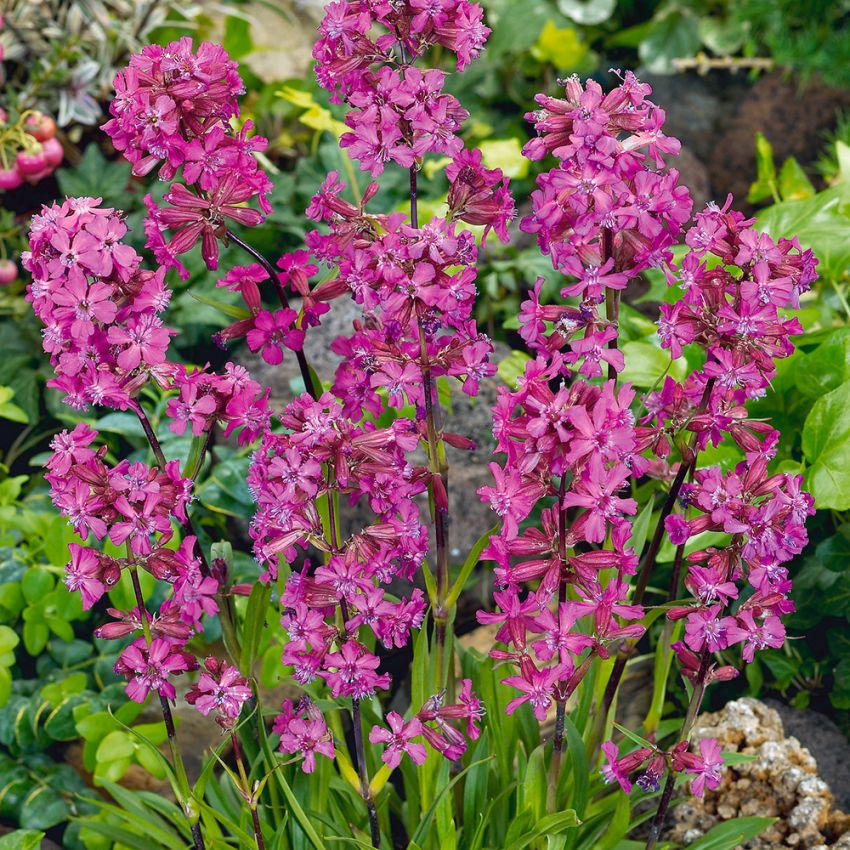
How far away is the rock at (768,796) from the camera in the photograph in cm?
187

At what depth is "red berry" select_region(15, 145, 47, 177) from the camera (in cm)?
312

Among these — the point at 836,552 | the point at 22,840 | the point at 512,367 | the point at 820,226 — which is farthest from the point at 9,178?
the point at 836,552

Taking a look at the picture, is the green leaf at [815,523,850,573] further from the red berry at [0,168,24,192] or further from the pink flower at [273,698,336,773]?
the red berry at [0,168,24,192]

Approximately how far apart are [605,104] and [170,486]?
0.70 meters

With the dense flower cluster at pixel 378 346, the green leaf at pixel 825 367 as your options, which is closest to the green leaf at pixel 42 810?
the dense flower cluster at pixel 378 346

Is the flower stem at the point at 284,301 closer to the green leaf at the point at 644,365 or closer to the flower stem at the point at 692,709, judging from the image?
the flower stem at the point at 692,709

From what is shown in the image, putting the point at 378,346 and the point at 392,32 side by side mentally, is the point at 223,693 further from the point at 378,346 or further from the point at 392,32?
the point at 392,32

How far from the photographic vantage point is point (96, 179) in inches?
135

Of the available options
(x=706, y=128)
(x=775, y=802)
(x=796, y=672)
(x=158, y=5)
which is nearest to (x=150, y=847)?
(x=775, y=802)

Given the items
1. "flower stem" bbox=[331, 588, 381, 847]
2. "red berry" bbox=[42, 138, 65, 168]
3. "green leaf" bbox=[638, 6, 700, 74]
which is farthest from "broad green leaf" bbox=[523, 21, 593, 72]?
"flower stem" bbox=[331, 588, 381, 847]

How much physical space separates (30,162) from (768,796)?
2.53 meters

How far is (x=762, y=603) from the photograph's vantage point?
4.50ft

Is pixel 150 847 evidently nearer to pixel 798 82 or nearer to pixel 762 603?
pixel 762 603

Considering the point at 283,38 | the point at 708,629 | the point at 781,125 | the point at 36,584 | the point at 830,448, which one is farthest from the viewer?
the point at 283,38
